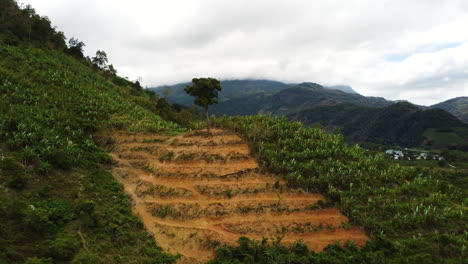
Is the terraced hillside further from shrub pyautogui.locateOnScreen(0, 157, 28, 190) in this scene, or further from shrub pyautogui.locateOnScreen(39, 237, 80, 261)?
shrub pyautogui.locateOnScreen(0, 157, 28, 190)

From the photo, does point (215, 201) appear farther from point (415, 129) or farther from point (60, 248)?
point (415, 129)

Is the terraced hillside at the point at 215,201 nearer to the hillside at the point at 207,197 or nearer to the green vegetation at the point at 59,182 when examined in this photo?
the hillside at the point at 207,197

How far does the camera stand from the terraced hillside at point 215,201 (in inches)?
595

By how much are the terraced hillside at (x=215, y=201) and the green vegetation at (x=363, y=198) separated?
0.95 meters

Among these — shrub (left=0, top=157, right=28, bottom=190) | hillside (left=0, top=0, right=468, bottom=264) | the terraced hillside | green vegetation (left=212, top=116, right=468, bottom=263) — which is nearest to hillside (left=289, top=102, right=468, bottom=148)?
green vegetation (left=212, top=116, right=468, bottom=263)

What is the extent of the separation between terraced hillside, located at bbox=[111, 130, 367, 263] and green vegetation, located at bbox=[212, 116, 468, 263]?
0.95 m

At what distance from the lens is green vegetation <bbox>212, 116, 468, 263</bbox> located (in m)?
13.2

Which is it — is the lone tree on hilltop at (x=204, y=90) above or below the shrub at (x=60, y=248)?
above

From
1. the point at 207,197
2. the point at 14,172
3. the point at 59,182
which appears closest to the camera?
the point at 14,172

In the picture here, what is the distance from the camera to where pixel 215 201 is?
17328mm

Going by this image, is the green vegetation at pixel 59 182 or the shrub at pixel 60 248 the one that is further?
the green vegetation at pixel 59 182

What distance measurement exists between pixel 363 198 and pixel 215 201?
35.0 ft

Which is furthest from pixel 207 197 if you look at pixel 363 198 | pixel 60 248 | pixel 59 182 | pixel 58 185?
pixel 363 198

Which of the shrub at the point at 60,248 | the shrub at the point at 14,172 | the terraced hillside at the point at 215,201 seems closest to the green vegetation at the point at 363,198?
the terraced hillside at the point at 215,201
